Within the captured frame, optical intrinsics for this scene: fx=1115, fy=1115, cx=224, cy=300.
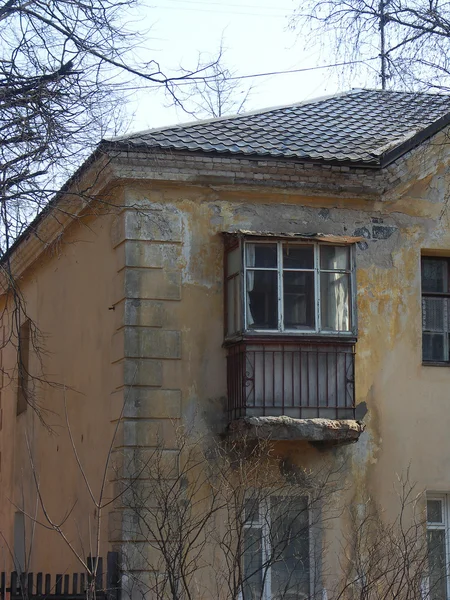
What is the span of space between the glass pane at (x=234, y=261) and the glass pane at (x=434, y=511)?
3824mm

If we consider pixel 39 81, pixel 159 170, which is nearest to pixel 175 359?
pixel 159 170

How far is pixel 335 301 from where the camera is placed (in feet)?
44.9

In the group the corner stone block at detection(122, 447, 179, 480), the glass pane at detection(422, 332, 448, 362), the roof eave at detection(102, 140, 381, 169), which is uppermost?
the roof eave at detection(102, 140, 381, 169)

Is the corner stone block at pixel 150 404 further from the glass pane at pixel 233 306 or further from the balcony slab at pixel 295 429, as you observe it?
the glass pane at pixel 233 306

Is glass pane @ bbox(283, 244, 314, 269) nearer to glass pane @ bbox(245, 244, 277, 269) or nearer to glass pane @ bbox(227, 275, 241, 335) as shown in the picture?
glass pane @ bbox(245, 244, 277, 269)

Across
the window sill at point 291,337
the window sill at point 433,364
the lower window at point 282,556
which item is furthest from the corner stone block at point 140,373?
the window sill at point 433,364

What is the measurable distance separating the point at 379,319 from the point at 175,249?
2.75 metres

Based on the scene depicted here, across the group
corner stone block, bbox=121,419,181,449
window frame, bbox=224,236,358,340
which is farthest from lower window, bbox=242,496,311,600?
window frame, bbox=224,236,358,340

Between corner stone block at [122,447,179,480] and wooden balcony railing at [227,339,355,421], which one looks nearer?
corner stone block at [122,447,179,480]

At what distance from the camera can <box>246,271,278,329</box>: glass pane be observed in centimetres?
1341

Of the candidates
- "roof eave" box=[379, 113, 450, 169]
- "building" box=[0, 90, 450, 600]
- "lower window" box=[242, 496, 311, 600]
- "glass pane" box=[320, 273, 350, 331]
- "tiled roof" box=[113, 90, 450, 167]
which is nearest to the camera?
"lower window" box=[242, 496, 311, 600]

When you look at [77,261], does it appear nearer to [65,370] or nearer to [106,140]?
[65,370]

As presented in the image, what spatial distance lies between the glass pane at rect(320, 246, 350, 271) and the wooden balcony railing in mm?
970

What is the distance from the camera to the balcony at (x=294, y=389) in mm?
13102
